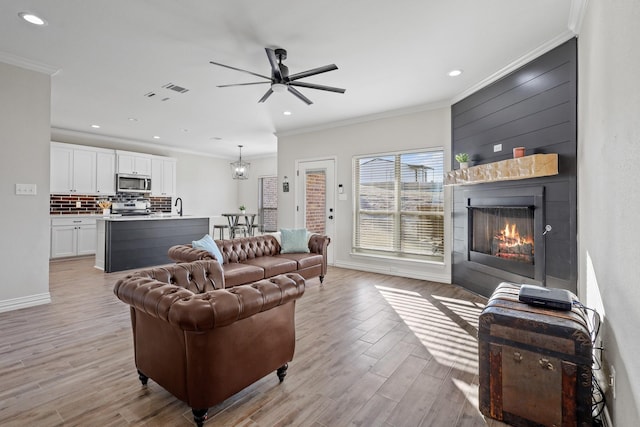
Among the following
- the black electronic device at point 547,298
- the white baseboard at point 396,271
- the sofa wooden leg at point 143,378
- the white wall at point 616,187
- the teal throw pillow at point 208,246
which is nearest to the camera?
the white wall at point 616,187

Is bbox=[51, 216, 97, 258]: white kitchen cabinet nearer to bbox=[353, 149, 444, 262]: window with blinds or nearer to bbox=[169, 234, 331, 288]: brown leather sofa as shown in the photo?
bbox=[169, 234, 331, 288]: brown leather sofa

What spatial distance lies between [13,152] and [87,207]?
4.39 m

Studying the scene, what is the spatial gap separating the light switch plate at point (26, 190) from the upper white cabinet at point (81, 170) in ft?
11.9

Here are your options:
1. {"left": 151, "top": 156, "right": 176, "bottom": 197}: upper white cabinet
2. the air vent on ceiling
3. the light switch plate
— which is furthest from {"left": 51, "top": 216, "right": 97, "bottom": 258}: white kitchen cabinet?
the air vent on ceiling

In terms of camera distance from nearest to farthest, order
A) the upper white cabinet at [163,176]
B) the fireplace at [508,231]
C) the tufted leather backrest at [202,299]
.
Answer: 1. the tufted leather backrest at [202,299]
2. the fireplace at [508,231]
3. the upper white cabinet at [163,176]

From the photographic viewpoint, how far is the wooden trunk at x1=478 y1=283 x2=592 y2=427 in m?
1.60

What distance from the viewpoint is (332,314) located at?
3506mm

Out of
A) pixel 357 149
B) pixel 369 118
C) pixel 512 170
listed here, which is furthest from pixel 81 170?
pixel 512 170

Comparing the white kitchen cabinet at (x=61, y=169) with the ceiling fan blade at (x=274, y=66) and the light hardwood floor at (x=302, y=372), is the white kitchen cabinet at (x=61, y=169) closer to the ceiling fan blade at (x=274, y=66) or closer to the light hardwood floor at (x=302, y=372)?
the light hardwood floor at (x=302, y=372)

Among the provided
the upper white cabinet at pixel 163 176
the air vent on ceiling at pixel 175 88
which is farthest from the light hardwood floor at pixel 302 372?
the upper white cabinet at pixel 163 176

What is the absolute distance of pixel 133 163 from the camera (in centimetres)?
783

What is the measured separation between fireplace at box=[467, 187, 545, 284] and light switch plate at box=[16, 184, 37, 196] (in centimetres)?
544

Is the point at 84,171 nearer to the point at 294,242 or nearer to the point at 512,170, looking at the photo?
the point at 294,242

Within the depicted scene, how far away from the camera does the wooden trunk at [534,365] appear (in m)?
1.60
